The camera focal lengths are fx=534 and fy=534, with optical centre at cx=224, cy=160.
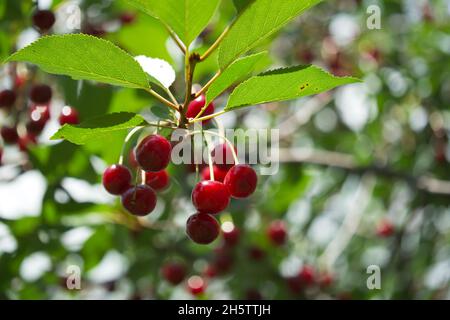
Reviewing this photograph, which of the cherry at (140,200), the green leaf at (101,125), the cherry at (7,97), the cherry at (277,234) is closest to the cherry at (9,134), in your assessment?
the cherry at (7,97)

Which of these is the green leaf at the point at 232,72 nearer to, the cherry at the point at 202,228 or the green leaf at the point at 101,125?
the green leaf at the point at 101,125

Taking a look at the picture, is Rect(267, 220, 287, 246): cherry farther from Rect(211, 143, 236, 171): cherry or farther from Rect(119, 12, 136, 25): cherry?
Rect(211, 143, 236, 171): cherry

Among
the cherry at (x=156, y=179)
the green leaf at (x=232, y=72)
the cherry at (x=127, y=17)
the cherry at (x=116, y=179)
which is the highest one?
the cherry at (x=127, y=17)

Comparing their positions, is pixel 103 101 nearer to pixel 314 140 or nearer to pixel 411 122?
pixel 314 140

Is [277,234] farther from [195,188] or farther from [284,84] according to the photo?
[284,84]

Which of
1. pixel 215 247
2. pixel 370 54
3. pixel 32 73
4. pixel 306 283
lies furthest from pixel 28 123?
pixel 370 54

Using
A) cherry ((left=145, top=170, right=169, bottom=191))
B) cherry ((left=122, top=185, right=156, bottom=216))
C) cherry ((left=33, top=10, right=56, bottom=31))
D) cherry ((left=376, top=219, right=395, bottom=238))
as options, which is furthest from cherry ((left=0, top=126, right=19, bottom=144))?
cherry ((left=376, top=219, right=395, bottom=238))
